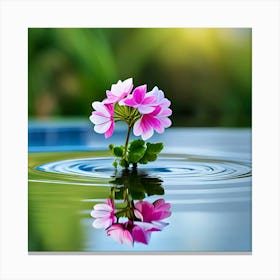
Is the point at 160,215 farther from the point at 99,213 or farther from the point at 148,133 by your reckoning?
the point at 148,133

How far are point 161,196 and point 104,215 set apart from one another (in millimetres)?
171

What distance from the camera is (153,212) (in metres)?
1.32

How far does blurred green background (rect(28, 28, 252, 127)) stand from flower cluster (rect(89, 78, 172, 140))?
4.52 ft

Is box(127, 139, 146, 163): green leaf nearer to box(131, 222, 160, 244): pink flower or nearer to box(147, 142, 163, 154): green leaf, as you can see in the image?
box(147, 142, 163, 154): green leaf

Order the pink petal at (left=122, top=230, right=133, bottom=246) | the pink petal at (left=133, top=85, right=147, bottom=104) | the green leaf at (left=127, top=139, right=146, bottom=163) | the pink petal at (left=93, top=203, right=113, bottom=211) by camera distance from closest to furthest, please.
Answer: the pink petal at (left=122, top=230, right=133, bottom=246) → the pink petal at (left=93, top=203, right=113, bottom=211) → the pink petal at (left=133, top=85, right=147, bottom=104) → the green leaf at (left=127, top=139, right=146, bottom=163)

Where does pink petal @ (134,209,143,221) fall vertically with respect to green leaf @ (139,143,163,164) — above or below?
below

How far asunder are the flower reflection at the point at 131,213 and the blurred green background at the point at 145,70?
157 centimetres

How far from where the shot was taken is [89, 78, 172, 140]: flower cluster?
1554 millimetres

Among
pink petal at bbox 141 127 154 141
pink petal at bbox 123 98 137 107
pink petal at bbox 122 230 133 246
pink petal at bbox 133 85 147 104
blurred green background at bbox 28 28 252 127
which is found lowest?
pink petal at bbox 122 230 133 246

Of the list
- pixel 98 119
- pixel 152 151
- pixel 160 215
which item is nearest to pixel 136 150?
pixel 152 151

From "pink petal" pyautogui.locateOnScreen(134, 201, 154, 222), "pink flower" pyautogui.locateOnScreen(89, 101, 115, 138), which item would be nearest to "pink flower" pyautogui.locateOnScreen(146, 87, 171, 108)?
"pink flower" pyautogui.locateOnScreen(89, 101, 115, 138)

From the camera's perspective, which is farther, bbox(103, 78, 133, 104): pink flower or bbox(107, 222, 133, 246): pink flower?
bbox(103, 78, 133, 104): pink flower
